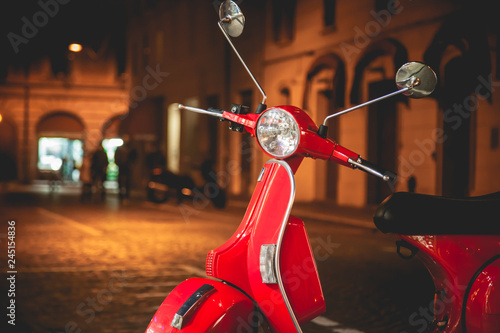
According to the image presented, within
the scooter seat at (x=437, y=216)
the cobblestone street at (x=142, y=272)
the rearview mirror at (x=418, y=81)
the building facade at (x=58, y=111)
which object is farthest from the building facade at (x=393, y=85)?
the building facade at (x=58, y=111)

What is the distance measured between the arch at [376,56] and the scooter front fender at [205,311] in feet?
48.2

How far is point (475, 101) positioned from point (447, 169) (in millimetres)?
1953

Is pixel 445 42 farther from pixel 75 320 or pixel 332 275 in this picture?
pixel 75 320

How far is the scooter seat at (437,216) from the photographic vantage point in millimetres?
2910

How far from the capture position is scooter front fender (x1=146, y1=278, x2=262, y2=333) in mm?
2564

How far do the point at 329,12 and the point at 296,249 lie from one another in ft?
61.3

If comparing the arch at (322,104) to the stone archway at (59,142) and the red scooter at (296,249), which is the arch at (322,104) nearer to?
the red scooter at (296,249)

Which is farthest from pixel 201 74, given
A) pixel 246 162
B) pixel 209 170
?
pixel 209 170

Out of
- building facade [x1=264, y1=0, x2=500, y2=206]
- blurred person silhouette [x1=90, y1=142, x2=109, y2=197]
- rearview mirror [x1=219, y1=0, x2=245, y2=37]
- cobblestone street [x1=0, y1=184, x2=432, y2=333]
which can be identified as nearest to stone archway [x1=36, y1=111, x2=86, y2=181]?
blurred person silhouette [x1=90, y1=142, x2=109, y2=197]

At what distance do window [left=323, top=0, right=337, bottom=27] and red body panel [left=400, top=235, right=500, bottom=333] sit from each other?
59.2 ft

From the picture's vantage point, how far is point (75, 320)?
526 centimetres

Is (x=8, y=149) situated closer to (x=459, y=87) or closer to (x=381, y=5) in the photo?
(x=381, y=5)

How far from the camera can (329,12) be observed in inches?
813

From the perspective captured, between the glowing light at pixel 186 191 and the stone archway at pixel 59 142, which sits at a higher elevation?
the stone archway at pixel 59 142
